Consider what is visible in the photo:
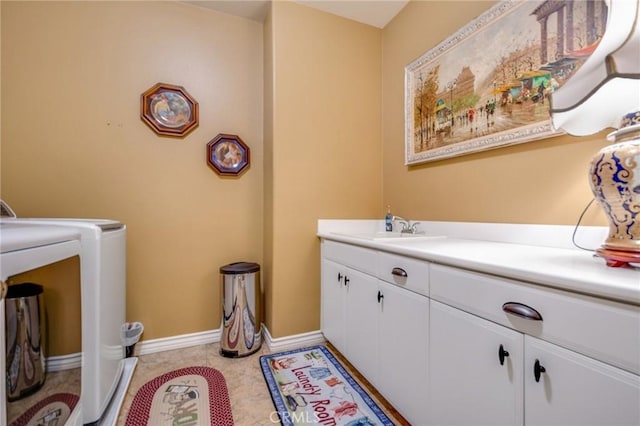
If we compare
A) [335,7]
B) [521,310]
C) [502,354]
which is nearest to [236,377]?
[502,354]

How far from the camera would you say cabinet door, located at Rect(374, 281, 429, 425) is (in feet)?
3.66

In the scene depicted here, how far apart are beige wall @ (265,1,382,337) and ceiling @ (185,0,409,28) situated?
0.06 meters

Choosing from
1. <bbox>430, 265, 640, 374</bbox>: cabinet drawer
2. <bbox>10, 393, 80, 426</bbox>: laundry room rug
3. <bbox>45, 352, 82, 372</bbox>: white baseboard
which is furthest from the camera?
<bbox>45, 352, 82, 372</bbox>: white baseboard

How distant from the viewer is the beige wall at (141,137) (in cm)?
170

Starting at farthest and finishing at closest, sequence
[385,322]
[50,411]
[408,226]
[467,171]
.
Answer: [408,226], [467,171], [385,322], [50,411]

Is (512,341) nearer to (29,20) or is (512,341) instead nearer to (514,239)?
(514,239)

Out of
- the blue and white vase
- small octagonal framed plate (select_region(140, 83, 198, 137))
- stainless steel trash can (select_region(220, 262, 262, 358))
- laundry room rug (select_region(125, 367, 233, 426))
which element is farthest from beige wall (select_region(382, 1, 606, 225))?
laundry room rug (select_region(125, 367, 233, 426))

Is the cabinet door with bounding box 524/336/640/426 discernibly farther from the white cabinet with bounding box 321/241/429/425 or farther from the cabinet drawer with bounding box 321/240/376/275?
the cabinet drawer with bounding box 321/240/376/275

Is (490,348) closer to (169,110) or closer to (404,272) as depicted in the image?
(404,272)

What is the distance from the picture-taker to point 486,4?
150 cm

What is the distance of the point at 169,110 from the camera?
1.98 meters

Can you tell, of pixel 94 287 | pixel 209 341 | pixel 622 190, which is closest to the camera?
pixel 622 190

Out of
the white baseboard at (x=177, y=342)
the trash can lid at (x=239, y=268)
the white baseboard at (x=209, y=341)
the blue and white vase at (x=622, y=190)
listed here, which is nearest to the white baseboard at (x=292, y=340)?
the white baseboard at (x=209, y=341)

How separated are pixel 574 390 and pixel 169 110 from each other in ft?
8.14
